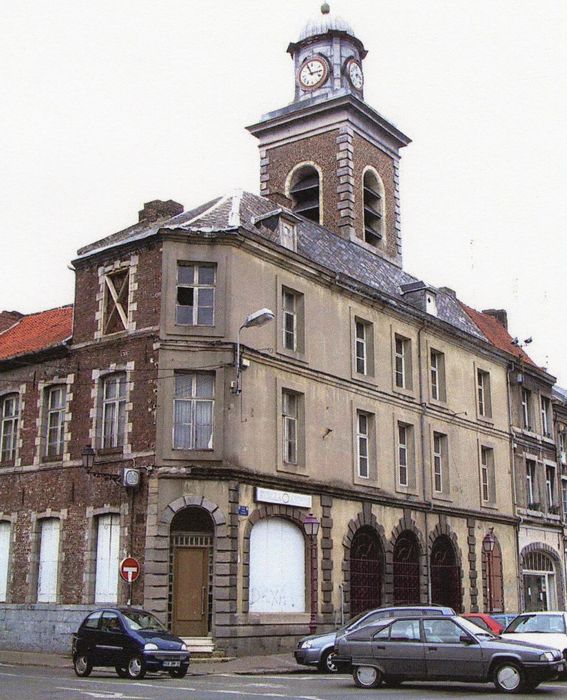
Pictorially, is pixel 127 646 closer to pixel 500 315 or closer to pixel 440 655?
Result: pixel 440 655

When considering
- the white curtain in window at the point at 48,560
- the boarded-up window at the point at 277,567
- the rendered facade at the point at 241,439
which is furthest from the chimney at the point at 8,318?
the boarded-up window at the point at 277,567

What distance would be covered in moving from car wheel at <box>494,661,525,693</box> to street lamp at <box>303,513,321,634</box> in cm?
999

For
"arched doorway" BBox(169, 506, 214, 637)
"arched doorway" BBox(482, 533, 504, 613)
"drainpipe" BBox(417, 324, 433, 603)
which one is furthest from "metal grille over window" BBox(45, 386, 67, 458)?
"arched doorway" BBox(482, 533, 504, 613)

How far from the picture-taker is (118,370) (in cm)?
2812

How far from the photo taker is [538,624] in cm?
2066

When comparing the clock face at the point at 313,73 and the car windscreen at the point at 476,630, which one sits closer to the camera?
the car windscreen at the point at 476,630

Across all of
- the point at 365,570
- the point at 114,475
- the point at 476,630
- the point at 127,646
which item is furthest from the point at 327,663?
the point at 365,570

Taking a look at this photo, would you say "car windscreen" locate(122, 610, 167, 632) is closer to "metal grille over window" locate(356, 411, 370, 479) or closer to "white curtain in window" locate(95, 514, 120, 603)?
"white curtain in window" locate(95, 514, 120, 603)

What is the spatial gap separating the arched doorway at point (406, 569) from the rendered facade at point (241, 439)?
8cm

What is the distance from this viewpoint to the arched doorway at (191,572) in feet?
83.5

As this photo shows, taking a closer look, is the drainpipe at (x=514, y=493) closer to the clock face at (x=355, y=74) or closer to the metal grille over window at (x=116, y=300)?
the clock face at (x=355, y=74)

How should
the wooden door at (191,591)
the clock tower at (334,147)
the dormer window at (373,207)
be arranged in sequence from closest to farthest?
the wooden door at (191,591)
the clock tower at (334,147)
the dormer window at (373,207)

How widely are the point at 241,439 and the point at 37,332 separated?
11.4 meters

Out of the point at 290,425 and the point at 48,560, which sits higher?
the point at 290,425
